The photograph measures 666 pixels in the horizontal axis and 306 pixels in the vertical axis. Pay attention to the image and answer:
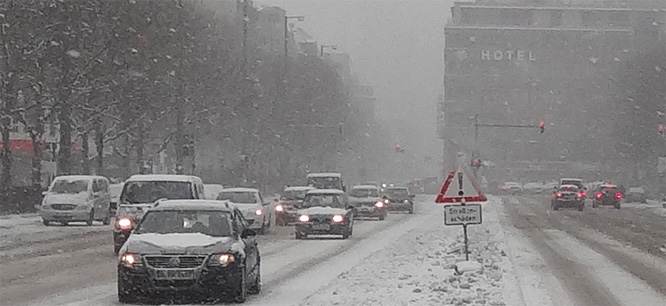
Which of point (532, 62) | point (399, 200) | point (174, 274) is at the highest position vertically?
point (532, 62)

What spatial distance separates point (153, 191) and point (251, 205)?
10816 mm

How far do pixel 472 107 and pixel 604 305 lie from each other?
443ft

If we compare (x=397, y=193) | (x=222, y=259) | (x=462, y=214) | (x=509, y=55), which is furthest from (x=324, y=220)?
(x=509, y=55)

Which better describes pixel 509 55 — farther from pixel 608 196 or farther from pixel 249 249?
pixel 249 249

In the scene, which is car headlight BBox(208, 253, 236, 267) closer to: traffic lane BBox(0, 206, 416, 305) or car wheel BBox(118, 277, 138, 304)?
car wheel BBox(118, 277, 138, 304)

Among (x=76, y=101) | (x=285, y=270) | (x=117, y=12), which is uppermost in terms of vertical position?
(x=117, y=12)

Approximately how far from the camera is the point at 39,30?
4953cm

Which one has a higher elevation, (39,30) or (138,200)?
(39,30)

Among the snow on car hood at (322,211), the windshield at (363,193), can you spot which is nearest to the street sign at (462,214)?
the snow on car hood at (322,211)

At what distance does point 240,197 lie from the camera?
40.8 meters

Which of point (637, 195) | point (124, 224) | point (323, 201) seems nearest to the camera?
point (124, 224)

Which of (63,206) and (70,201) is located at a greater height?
(70,201)

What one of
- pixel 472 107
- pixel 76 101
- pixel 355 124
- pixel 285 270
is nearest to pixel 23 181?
pixel 76 101

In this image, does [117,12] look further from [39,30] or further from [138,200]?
[138,200]
